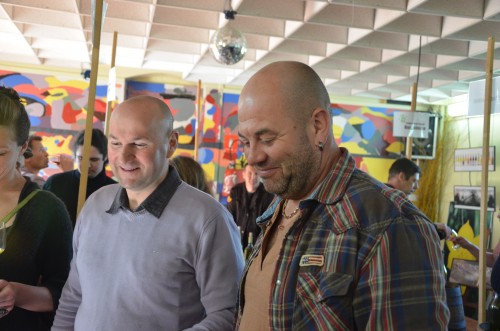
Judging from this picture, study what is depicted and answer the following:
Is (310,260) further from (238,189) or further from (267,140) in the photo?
(238,189)

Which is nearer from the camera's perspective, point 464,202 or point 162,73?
point 464,202

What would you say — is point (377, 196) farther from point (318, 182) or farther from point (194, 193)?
point (194, 193)

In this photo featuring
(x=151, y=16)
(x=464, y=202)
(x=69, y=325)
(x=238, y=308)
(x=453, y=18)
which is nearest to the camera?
(x=238, y=308)

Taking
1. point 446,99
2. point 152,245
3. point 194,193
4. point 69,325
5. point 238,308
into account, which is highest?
point 446,99

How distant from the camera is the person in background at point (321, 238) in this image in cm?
108

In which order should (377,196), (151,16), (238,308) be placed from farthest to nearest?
1. (151,16)
2. (238,308)
3. (377,196)

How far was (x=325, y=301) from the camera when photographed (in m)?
1.13

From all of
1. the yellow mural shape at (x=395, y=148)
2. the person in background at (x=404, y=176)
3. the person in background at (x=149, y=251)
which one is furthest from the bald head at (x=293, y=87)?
the yellow mural shape at (x=395, y=148)

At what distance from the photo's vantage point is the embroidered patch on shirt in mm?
1163

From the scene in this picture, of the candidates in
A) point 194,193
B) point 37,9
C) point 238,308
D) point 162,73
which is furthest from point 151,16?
point 238,308

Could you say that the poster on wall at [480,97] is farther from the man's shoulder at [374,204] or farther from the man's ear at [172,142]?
the man's shoulder at [374,204]

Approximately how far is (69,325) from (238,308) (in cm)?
67

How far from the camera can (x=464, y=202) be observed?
29.8 feet

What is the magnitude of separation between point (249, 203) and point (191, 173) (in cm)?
158
